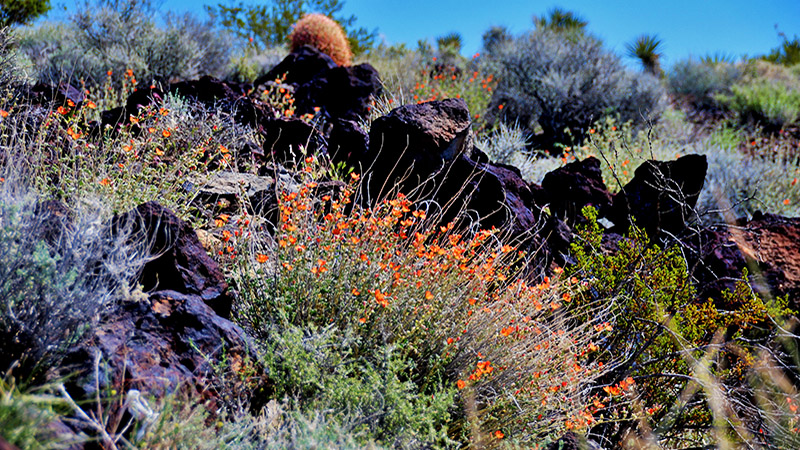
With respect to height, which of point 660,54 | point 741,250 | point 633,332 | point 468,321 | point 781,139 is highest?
point 660,54

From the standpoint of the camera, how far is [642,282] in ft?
12.3

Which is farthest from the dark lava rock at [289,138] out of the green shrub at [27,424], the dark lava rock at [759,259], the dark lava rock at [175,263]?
the green shrub at [27,424]

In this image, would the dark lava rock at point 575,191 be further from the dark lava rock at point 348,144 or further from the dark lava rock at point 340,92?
→ the dark lava rock at point 340,92

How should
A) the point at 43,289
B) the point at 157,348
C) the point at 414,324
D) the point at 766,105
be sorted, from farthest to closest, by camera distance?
the point at 766,105 < the point at 414,324 < the point at 157,348 < the point at 43,289

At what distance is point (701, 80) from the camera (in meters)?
17.5

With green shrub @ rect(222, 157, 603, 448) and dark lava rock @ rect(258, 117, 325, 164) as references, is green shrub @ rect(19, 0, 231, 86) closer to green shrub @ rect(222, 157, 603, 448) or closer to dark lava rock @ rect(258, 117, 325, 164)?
dark lava rock @ rect(258, 117, 325, 164)

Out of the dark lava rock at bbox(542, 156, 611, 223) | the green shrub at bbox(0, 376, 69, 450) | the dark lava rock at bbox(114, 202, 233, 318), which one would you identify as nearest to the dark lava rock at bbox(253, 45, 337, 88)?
the dark lava rock at bbox(542, 156, 611, 223)

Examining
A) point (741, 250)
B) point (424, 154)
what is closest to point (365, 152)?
point (424, 154)

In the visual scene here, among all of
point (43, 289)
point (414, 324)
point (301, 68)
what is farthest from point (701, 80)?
point (43, 289)

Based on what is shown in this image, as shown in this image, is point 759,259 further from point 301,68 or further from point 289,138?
point 301,68

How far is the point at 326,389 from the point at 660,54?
73.1 ft

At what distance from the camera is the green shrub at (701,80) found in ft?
56.0

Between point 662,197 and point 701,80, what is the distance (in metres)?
14.7

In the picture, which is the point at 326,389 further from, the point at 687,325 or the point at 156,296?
the point at 687,325
